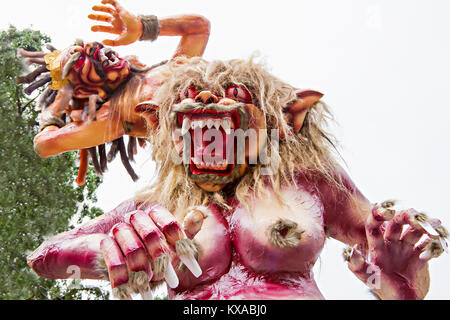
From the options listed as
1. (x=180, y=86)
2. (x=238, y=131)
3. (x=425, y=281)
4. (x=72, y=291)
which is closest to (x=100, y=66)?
(x=180, y=86)

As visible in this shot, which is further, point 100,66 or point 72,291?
point 72,291

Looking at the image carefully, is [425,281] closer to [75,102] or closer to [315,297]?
[315,297]

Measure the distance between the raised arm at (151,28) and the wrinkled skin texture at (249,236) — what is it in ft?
1.27

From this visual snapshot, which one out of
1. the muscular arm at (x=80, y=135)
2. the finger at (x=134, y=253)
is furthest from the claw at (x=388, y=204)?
the muscular arm at (x=80, y=135)

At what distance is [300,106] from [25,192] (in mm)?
2860

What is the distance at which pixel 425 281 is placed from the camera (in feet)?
4.59

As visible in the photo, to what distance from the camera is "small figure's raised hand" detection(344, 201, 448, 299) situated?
126 cm

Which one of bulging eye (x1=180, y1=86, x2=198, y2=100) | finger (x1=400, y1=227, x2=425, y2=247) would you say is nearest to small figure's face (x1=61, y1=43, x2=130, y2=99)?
bulging eye (x1=180, y1=86, x2=198, y2=100)

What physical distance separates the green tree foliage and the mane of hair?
2380 millimetres

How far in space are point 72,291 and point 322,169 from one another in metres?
2.75

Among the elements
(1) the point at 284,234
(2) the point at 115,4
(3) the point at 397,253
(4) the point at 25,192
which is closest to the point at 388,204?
(3) the point at 397,253

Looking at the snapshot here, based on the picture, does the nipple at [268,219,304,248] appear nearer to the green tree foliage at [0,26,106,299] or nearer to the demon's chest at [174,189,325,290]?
the demon's chest at [174,189,325,290]

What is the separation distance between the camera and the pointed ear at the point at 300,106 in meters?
1.43
